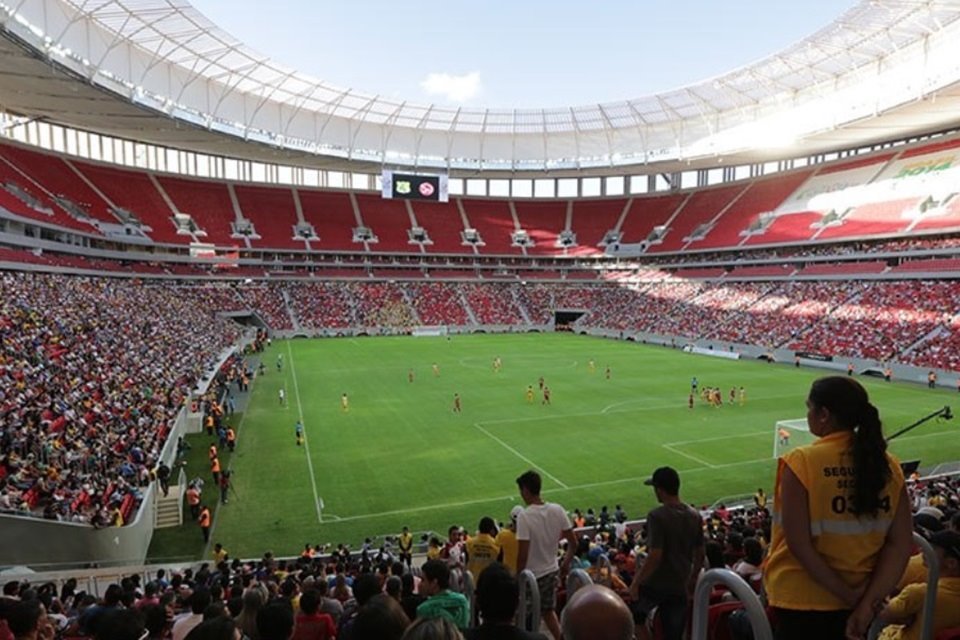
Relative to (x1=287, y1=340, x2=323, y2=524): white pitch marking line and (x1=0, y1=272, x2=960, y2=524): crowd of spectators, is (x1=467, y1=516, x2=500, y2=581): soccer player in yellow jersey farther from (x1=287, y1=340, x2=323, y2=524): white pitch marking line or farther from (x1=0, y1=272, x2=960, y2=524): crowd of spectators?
(x1=287, y1=340, x2=323, y2=524): white pitch marking line

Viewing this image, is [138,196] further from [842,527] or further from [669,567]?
[842,527]

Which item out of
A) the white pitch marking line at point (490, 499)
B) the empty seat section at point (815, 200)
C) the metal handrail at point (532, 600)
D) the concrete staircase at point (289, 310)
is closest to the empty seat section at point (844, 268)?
the empty seat section at point (815, 200)

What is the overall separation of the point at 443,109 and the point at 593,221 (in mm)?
28786

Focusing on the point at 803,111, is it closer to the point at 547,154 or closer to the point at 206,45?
the point at 547,154

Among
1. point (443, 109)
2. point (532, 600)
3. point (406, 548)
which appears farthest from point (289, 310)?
point (532, 600)

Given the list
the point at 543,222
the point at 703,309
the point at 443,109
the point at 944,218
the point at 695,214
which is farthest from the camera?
the point at 543,222

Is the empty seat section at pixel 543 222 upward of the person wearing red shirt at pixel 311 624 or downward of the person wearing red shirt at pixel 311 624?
upward

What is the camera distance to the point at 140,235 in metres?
59.8

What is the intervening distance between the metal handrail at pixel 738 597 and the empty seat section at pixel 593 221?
7899 centimetres

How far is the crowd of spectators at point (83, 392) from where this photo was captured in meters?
14.2

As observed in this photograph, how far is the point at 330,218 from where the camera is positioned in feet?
252

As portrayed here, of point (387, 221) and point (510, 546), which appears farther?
point (387, 221)

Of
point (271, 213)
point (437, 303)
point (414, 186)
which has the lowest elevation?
point (437, 303)

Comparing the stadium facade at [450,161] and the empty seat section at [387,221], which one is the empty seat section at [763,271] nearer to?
the stadium facade at [450,161]
